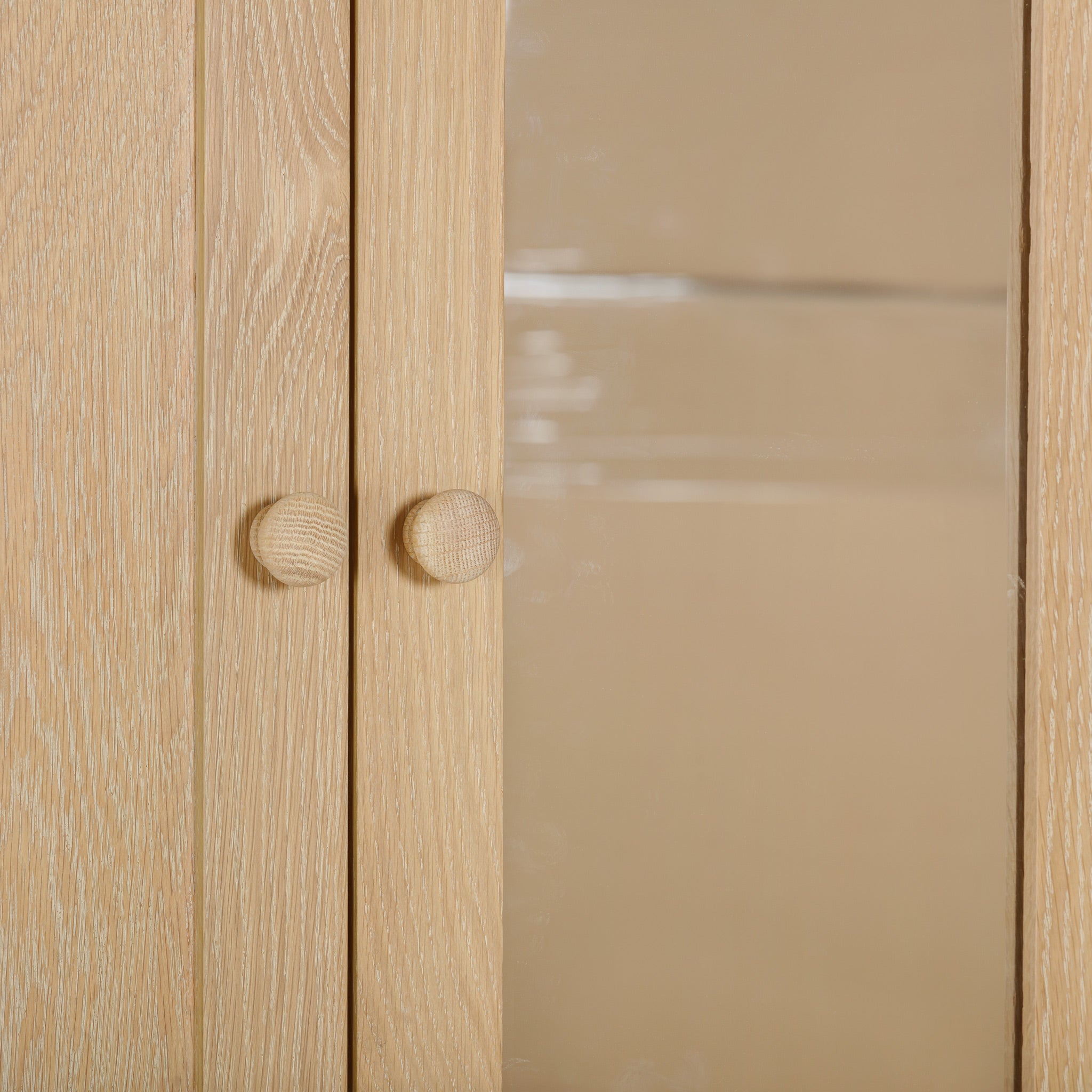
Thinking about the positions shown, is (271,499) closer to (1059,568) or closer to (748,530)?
(748,530)

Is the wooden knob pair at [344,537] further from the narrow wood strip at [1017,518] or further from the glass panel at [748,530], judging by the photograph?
the narrow wood strip at [1017,518]

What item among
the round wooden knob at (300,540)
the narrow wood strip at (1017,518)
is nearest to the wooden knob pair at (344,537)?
the round wooden knob at (300,540)

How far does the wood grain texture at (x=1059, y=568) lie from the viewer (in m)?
0.38

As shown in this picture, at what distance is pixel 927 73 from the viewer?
38cm

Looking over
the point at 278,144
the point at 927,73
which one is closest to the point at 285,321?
the point at 278,144

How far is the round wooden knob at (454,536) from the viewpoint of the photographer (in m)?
0.35

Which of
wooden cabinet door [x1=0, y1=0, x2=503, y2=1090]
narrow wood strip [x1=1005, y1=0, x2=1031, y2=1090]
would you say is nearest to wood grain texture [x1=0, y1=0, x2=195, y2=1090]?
wooden cabinet door [x1=0, y1=0, x2=503, y2=1090]

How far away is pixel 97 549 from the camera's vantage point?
1.16 feet

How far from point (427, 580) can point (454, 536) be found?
0.03 metres

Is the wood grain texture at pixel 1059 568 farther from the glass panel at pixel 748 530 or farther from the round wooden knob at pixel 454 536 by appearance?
the round wooden knob at pixel 454 536

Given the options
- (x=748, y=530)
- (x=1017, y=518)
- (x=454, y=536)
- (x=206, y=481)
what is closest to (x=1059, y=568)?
(x=1017, y=518)

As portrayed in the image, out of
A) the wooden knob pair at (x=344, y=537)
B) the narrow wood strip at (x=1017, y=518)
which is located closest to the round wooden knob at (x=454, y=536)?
the wooden knob pair at (x=344, y=537)

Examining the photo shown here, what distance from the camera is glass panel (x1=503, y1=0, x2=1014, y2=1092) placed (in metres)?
0.37

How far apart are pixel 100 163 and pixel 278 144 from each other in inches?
3.0
